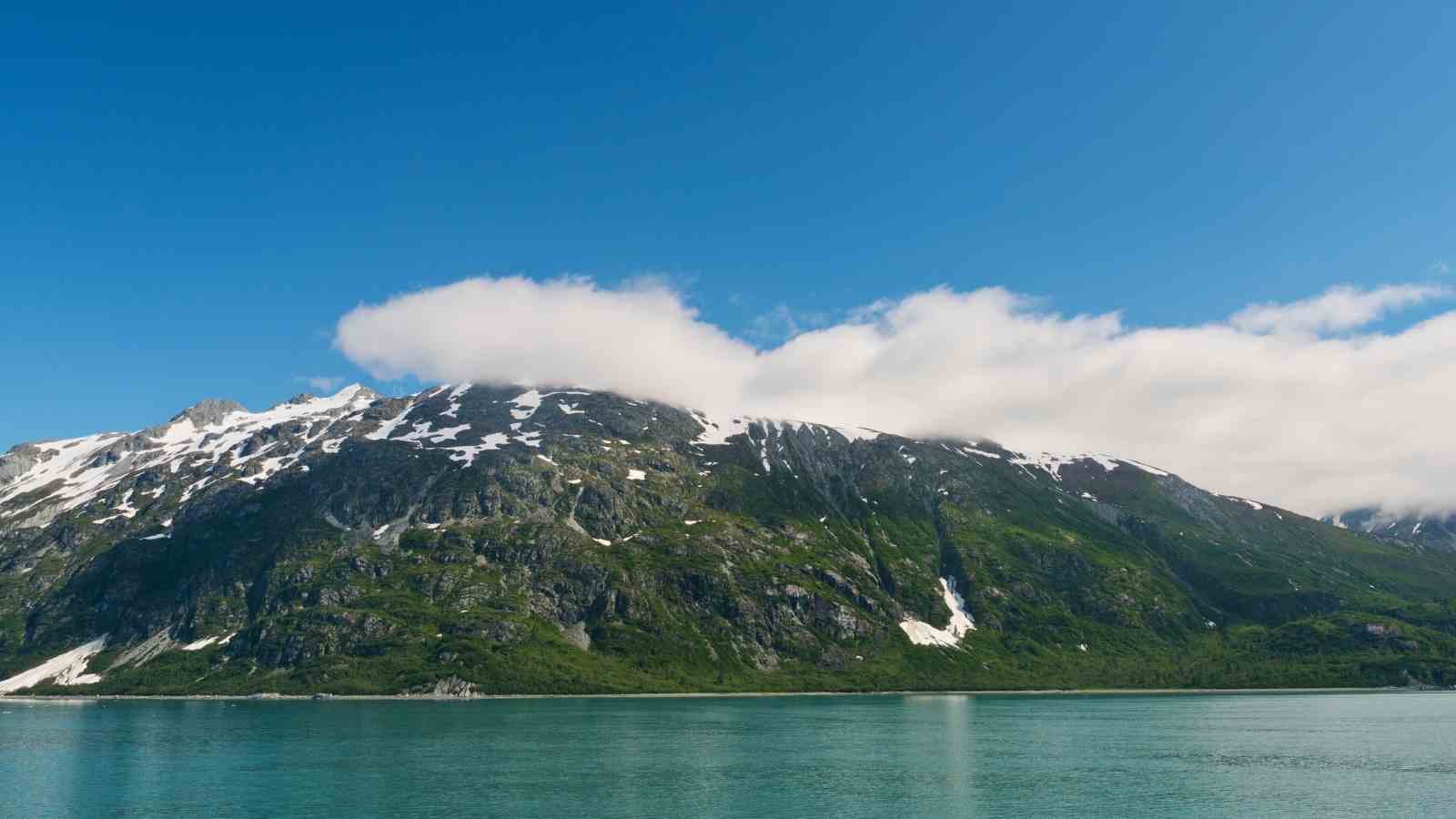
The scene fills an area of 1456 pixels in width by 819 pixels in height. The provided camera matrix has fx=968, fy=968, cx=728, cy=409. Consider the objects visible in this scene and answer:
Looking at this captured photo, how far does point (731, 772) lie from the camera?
415 ft

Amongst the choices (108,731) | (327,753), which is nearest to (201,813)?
(327,753)

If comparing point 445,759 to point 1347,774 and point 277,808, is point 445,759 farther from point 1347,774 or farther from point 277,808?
point 1347,774

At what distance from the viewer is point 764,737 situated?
172 metres

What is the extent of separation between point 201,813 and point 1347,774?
5242 inches

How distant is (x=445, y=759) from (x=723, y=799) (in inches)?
2032

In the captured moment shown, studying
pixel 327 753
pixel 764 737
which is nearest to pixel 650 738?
pixel 764 737

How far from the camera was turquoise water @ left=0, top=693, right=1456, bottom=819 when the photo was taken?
3991 inches

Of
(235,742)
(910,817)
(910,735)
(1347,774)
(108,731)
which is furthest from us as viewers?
(108,731)

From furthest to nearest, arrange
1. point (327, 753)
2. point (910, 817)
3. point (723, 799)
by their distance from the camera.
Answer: point (327, 753) < point (723, 799) < point (910, 817)

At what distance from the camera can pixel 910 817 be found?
95.8 m

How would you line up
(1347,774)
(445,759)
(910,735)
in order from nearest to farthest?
(1347,774) → (445,759) → (910,735)

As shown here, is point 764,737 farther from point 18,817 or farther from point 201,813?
point 18,817

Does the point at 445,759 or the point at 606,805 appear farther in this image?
the point at 445,759

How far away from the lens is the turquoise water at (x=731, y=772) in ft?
333
